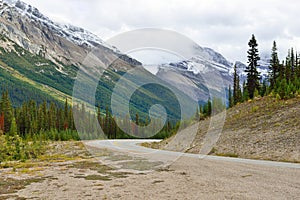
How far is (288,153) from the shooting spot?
83.3ft

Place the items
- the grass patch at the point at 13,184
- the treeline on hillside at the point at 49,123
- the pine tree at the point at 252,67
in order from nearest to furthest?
the grass patch at the point at 13,184 → the pine tree at the point at 252,67 → the treeline on hillside at the point at 49,123

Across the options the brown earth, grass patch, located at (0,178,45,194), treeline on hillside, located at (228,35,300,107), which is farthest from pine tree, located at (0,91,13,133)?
grass patch, located at (0,178,45,194)

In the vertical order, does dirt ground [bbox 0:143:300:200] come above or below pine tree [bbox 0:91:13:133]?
below

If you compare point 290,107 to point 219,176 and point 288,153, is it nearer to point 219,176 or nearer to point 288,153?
point 288,153

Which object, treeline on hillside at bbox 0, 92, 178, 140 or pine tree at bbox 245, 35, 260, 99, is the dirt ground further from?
treeline on hillside at bbox 0, 92, 178, 140

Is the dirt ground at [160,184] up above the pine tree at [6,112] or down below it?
below

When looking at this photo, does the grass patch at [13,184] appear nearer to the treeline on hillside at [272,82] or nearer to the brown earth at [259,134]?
the brown earth at [259,134]

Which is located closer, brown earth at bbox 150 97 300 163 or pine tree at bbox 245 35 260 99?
brown earth at bbox 150 97 300 163

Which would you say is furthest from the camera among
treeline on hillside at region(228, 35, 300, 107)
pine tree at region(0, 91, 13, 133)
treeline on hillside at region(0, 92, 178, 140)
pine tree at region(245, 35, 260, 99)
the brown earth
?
pine tree at region(0, 91, 13, 133)

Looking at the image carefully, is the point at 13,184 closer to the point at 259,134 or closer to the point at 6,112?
the point at 259,134

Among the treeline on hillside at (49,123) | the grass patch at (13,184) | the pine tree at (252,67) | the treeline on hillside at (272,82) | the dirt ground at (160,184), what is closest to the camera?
the dirt ground at (160,184)

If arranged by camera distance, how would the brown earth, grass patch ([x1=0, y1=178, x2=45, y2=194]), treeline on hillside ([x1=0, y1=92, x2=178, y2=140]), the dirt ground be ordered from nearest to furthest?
the dirt ground, grass patch ([x1=0, y1=178, x2=45, y2=194]), the brown earth, treeline on hillside ([x1=0, y1=92, x2=178, y2=140])

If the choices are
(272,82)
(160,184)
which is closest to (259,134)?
(160,184)

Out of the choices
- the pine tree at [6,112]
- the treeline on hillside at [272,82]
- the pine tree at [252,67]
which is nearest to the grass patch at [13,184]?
the treeline on hillside at [272,82]
